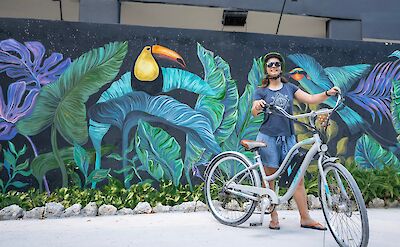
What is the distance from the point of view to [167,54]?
438 cm

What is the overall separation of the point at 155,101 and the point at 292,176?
1987 mm

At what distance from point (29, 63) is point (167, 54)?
1.59 meters

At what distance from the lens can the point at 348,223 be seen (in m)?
2.46

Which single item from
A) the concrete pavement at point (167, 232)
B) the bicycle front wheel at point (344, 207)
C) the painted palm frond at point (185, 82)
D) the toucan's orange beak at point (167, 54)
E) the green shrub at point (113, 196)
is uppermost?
the toucan's orange beak at point (167, 54)

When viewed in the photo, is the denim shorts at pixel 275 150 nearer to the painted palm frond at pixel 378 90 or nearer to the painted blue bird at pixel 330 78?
the painted blue bird at pixel 330 78

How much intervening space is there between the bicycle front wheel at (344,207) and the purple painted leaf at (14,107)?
3239 millimetres

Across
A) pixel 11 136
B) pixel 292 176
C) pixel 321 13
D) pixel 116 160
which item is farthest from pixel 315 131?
pixel 321 13

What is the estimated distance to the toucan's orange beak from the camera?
172 inches

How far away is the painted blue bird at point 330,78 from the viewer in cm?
459

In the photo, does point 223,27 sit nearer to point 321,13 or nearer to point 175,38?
point 321,13

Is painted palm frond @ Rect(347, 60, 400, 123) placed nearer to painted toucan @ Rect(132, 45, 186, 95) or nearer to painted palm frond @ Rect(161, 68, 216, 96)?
painted palm frond @ Rect(161, 68, 216, 96)

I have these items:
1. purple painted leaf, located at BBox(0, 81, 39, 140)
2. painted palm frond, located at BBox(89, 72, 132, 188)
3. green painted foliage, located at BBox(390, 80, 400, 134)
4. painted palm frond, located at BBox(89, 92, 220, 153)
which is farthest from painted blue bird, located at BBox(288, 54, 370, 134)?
purple painted leaf, located at BBox(0, 81, 39, 140)

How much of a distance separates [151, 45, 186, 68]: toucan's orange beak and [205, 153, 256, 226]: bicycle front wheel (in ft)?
4.71

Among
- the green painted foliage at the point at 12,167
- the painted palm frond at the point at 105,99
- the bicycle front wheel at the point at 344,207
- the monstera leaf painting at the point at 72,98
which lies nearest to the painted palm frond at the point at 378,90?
the bicycle front wheel at the point at 344,207
